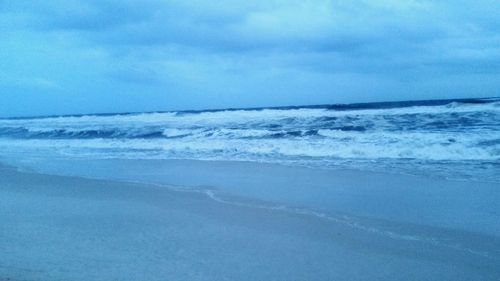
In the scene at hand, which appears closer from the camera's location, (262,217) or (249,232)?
(249,232)

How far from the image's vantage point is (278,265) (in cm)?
468

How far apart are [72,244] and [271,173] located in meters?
6.30

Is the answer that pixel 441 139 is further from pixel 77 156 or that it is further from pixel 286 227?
pixel 77 156

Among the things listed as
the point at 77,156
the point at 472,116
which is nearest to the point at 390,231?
the point at 77,156

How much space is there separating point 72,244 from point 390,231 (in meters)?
4.15

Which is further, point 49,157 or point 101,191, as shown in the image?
point 49,157

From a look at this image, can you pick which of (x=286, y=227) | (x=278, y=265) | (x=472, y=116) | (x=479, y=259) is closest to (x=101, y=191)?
(x=286, y=227)

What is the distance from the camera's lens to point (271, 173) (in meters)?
11.1

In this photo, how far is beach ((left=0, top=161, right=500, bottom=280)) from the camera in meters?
4.55

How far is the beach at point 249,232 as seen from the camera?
4.55 metres

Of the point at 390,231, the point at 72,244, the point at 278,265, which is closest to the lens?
the point at 278,265

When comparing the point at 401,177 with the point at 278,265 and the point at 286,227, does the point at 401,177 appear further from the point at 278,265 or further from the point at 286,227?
the point at 278,265

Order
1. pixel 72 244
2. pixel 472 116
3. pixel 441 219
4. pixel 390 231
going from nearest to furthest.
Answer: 1. pixel 72 244
2. pixel 390 231
3. pixel 441 219
4. pixel 472 116

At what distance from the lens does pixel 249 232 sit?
5.96 meters
